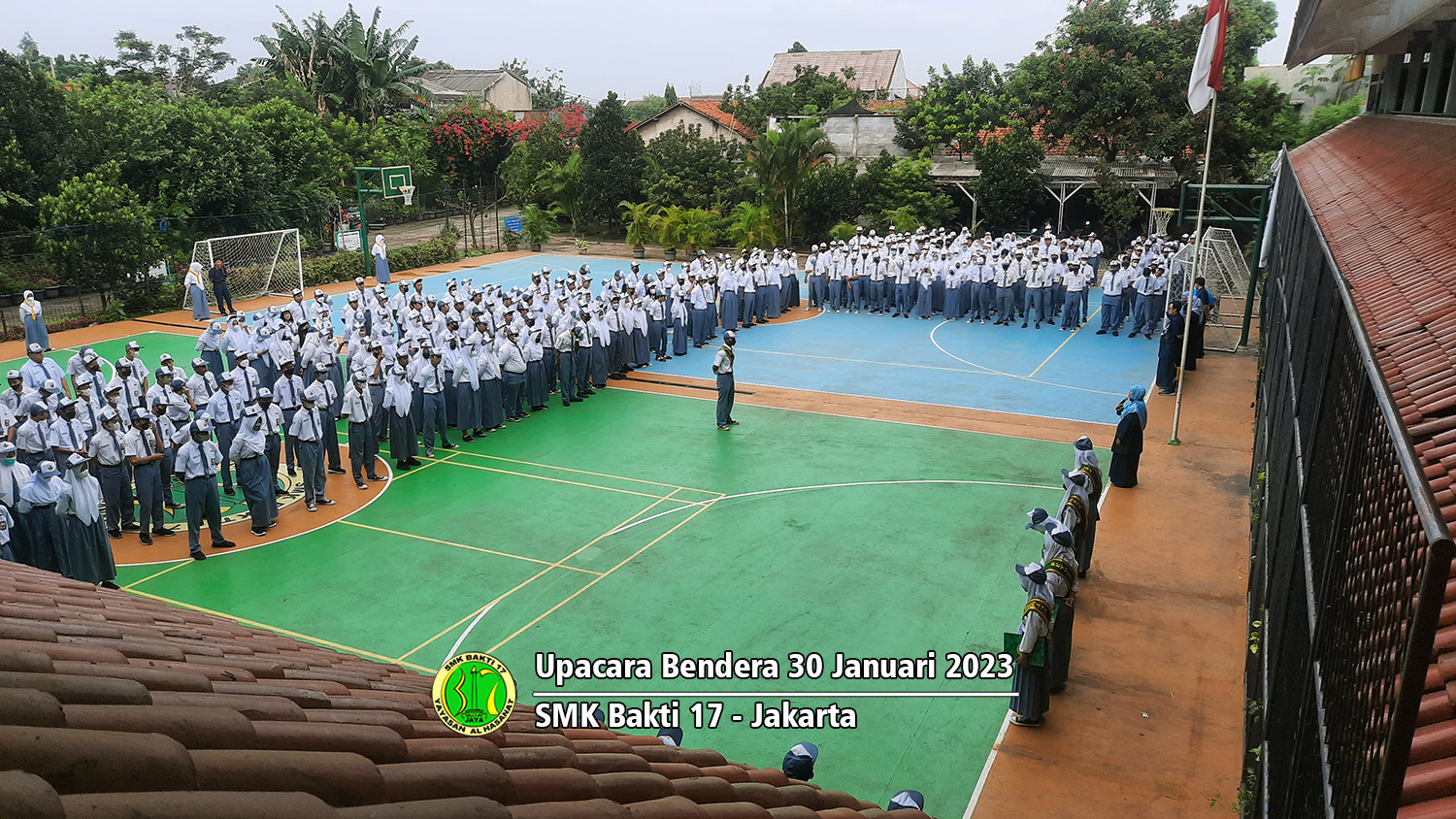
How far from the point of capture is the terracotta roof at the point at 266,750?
1.57 m

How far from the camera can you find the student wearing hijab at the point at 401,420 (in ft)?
44.6

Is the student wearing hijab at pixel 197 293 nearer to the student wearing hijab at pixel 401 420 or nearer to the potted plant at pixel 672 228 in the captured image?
the student wearing hijab at pixel 401 420

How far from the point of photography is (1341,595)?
3150 millimetres

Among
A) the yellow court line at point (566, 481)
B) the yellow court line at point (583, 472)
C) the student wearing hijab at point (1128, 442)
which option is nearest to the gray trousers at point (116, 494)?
the yellow court line at point (566, 481)

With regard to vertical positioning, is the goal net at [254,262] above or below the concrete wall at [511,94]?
below

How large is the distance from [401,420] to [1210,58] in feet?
38.5

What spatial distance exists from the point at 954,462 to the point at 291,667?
37.3 ft

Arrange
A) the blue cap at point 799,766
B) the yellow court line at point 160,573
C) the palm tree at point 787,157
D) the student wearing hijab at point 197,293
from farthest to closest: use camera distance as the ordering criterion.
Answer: the palm tree at point 787,157 → the student wearing hijab at point 197,293 → the yellow court line at point 160,573 → the blue cap at point 799,766

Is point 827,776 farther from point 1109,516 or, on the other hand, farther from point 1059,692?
point 1109,516

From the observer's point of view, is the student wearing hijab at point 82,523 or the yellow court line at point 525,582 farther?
the student wearing hijab at point 82,523

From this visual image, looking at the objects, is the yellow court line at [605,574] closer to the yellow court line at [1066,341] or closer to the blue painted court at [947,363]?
the blue painted court at [947,363]

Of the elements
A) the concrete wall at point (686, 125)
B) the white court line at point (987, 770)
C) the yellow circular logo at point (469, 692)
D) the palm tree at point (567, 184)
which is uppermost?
the concrete wall at point (686, 125)

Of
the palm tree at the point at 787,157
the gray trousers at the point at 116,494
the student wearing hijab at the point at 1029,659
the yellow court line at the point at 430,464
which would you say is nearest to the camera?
the student wearing hijab at the point at 1029,659

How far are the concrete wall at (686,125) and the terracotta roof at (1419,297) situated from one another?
3194cm
